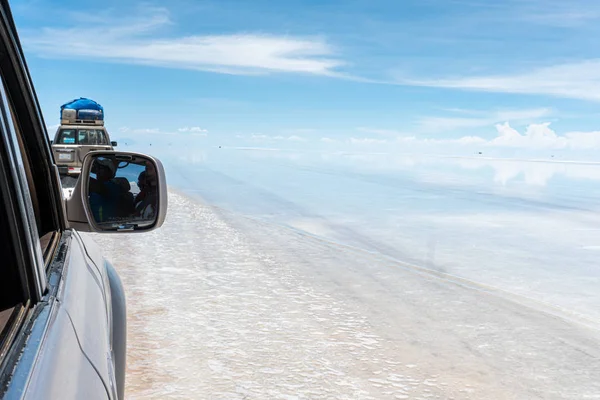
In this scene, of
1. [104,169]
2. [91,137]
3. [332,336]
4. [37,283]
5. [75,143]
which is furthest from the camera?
[91,137]

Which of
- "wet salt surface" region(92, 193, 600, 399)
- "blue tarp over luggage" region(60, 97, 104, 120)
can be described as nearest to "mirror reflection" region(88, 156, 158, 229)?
"wet salt surface" region(92, 193, 600, 399)

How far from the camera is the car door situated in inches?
50.3

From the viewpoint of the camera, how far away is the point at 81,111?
29.6 meters

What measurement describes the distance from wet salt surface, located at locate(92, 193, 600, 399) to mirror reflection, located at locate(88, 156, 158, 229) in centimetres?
221

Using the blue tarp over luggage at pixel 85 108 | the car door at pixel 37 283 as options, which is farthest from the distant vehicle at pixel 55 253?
the blue tarp over luggage at pixel 85 108

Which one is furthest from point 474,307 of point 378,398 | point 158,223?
point 158,223

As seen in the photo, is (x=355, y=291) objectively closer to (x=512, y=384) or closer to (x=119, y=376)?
(x=512, y=384)

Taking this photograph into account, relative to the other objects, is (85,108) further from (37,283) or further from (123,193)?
(37,283)

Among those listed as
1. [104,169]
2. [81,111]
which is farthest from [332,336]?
[81,111]

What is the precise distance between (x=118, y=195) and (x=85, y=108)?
96.1ft

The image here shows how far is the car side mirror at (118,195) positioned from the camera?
2.43m

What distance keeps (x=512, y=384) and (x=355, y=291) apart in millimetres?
3088

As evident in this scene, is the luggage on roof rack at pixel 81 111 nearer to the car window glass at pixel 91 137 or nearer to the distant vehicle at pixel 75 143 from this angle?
the distant vehicle at pixel 75 143

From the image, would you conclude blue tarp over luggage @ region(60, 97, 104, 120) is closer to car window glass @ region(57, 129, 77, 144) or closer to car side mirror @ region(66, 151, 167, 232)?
car window glass @ region(57, 129, 77, 144)
